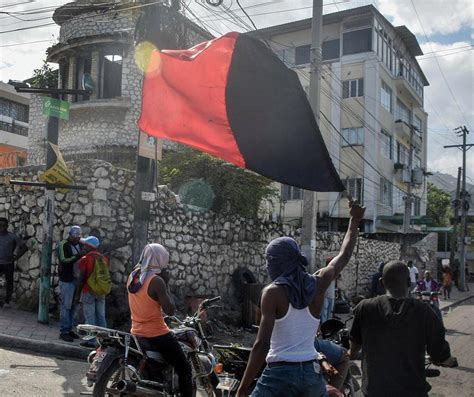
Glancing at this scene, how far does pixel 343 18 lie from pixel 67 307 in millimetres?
27927

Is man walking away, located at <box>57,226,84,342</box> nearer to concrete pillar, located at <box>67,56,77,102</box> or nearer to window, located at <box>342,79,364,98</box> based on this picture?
concrete pillar, located at <box>67,56,77,102</box>

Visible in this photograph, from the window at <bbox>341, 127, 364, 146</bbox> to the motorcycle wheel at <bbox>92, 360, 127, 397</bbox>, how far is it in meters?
28.6

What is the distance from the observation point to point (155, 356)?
205 inches

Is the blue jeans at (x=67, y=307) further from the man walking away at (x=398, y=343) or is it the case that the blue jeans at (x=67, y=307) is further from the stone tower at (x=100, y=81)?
the stone tower at (x=100, y=81)

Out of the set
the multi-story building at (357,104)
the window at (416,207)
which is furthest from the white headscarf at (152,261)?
the window at (416,207)

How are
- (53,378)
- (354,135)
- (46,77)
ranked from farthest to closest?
(354,135) < (46,77) < (53,378)

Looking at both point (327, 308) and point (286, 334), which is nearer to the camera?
point (286, 334)

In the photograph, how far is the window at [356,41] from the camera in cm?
3192

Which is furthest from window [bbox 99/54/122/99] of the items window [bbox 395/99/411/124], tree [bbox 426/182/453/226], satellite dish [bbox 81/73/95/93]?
tree [bbox 426/182/453/226]

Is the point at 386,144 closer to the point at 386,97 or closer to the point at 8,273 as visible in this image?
the point at 386,97

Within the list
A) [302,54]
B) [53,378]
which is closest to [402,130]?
[302,54]

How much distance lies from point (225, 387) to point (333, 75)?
30.4m

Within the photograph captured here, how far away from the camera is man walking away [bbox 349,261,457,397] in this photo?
3500mm

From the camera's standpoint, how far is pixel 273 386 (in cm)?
328
